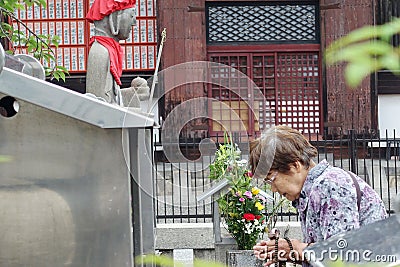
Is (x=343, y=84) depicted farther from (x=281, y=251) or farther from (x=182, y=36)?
(x=281, y=251)

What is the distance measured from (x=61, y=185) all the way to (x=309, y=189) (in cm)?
83

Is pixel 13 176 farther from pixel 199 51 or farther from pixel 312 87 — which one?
pixel 312 87

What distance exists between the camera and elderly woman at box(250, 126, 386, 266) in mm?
2461

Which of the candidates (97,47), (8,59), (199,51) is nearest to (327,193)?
(8,59)

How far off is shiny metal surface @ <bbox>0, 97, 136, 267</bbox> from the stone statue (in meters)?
1.88

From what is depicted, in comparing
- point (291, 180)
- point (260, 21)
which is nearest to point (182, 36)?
point (260, 21)

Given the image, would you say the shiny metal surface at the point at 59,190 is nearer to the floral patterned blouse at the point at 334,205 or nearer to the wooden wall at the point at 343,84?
the floral patterned blouse at the point at 334,205

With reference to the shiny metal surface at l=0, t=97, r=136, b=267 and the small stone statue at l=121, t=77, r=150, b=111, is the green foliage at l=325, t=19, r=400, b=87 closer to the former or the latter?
the shiny metal surface at l=0, t=97, r=136, b=267

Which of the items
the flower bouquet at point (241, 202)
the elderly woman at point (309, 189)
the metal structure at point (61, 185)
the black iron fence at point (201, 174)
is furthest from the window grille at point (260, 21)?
the metal structure at point (61, 185)

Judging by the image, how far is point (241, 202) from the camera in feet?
21.3

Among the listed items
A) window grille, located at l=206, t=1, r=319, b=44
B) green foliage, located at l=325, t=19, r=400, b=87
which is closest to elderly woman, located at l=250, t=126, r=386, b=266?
green foliage, located at l=325, t=19, r=400, b=87

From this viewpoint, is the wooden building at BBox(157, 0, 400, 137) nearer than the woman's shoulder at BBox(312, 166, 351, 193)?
No

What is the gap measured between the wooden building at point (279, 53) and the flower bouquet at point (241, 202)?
5.32 m

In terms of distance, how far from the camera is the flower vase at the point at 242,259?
20.1 ft
